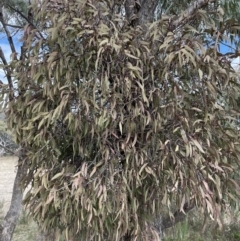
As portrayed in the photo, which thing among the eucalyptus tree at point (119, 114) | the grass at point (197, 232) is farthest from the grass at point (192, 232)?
the eucalyptus tree at point (119, 114)

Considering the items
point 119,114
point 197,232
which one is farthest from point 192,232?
point 119,114

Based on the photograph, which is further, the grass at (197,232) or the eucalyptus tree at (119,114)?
the grass at (197,232)

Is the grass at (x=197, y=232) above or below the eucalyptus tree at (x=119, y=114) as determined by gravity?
below

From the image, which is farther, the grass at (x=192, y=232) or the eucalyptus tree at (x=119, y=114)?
the grass at (x=192, y=232)

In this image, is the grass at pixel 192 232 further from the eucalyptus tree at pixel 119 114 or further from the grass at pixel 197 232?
the eucalyptus tree at pixel 119 114

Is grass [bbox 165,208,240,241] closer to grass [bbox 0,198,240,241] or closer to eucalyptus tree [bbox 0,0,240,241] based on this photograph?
grass [bbox 0,198,240,241]

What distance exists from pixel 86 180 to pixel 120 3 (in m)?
0.96

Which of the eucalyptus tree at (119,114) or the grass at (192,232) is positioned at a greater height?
the eucalyptus tree at (119,114)

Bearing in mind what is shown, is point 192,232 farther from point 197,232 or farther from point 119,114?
point 119,114

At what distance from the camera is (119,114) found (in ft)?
5.09

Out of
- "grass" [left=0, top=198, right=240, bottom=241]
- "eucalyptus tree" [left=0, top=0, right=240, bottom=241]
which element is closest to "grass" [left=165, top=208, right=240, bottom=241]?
"grass" [left=0, top=198, right=240, bottom=241]

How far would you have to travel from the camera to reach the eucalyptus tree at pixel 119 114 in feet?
4.91

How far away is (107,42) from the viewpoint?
143 centimetres

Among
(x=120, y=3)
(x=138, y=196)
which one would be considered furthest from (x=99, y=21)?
(x=138, y=196)
